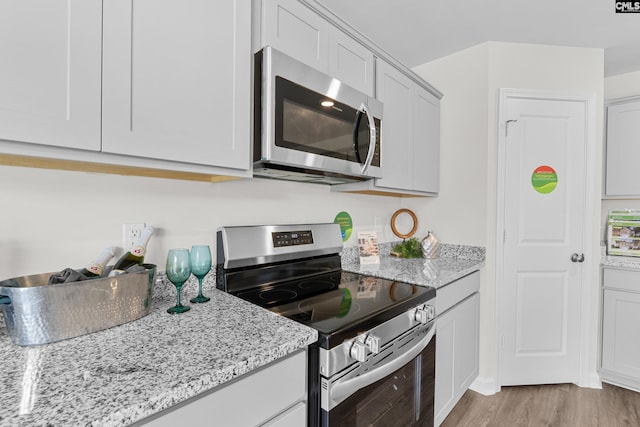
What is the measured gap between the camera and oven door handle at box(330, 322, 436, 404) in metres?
0.98

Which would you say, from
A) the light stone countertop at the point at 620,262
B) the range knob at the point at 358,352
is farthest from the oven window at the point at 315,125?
the light stone countertop at the point at 620,262

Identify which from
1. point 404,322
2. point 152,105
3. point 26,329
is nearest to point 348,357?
point 404,322

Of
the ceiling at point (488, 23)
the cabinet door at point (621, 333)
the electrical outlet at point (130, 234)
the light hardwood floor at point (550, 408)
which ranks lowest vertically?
the light hardwood floor at point (550, 408)

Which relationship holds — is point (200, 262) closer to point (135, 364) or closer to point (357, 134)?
point (135, 364)

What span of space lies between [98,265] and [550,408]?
8.99ft

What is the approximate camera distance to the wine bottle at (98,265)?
1.00m

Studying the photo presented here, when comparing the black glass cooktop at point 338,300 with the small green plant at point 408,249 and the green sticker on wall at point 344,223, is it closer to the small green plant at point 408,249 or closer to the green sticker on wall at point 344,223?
the green sticker on wall at point 344,223

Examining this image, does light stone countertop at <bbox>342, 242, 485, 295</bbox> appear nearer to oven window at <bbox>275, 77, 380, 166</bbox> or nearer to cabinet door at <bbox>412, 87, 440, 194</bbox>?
cabinet door at <bbox>412, 87, 440, 194</bbox>

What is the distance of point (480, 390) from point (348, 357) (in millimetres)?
1777

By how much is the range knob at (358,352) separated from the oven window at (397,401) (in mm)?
137

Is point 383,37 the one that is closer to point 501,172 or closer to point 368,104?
point 368,104

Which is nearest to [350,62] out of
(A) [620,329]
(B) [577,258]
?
(B) [577,258]

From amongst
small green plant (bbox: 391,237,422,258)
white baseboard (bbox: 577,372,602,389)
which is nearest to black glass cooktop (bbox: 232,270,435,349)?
small green plant (bbox: 391,237,422,258)

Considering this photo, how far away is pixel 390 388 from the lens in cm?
123
